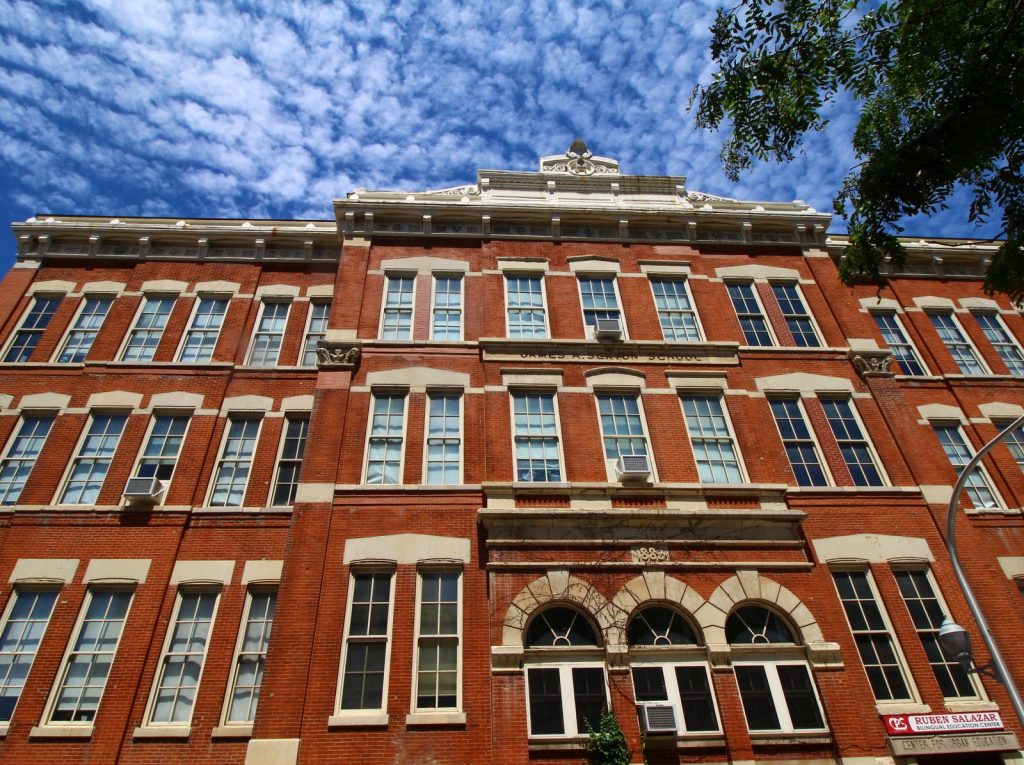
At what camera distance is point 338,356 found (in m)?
Result: 16.5

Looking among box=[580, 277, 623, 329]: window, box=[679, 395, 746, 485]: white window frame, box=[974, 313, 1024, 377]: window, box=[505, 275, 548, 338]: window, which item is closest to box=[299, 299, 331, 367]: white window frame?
box=[505, 275, 548, 338]: window

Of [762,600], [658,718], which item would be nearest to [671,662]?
[658,718]

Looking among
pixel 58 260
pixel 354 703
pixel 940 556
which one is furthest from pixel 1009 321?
pixel 58 260

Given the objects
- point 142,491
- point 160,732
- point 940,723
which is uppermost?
point 142,491

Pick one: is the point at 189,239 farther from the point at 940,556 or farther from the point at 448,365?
Result: the point at 940,556

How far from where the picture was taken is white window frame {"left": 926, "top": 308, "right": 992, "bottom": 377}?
771 inches

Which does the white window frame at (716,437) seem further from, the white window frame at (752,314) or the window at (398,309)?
the window at (398,309)

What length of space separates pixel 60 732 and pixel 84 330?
1110cm

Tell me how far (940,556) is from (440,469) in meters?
11.8

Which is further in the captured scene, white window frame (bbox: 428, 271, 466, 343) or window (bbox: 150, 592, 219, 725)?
white window frame (bbox: 428, 271, 466, 343)

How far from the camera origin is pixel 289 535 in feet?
45.4

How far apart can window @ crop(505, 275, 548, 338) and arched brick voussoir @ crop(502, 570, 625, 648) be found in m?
7.03

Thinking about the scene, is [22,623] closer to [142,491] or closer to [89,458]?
[142,491]

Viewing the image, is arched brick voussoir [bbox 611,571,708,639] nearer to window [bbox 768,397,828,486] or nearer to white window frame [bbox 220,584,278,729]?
window [bbox 768,397,828,486]
